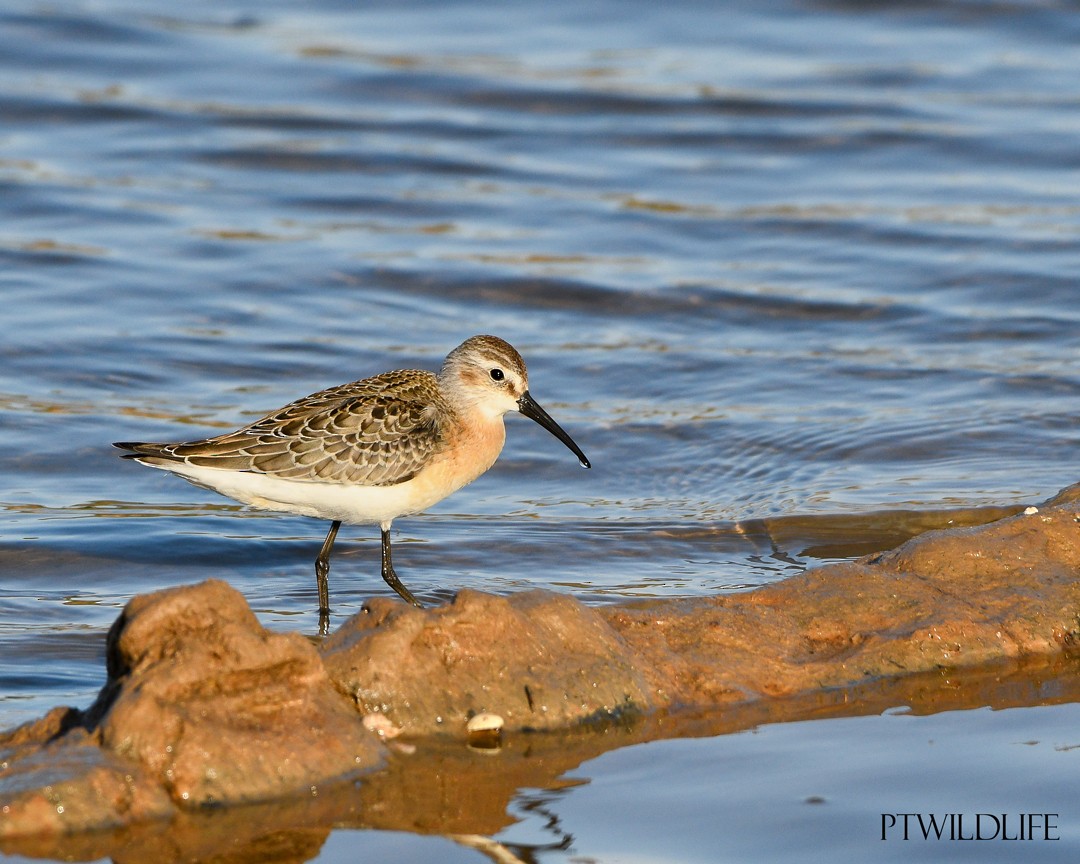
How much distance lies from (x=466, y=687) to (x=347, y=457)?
2494 mm

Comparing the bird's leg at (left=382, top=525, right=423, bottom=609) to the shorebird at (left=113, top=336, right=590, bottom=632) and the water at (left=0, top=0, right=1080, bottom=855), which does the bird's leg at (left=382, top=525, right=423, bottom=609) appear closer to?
the shorebird at (left=113, top=336, right=590, bottom=632)

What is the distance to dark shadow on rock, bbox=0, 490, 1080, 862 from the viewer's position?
444cm

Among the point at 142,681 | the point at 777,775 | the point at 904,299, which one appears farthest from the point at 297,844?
the point at 904,299

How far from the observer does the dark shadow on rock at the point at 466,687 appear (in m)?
4.44

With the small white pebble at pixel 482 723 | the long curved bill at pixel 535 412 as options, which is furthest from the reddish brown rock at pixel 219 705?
the long curved bill at pixel 535 412

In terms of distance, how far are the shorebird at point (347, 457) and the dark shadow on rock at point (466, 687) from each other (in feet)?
6.22

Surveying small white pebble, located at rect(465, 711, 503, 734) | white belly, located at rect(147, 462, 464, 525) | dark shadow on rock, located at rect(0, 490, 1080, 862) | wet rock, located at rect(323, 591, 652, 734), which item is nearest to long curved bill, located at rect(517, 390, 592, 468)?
white belly, located at rect(147, 462, 464, 525)

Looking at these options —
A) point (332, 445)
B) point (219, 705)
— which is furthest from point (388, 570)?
point (219, 705)

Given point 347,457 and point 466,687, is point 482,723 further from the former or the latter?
point 347,457

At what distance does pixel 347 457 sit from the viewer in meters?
7.44

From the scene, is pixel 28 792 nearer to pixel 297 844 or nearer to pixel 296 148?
pixel 297 844

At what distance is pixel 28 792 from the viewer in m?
4.27

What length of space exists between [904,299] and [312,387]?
4.84 metres

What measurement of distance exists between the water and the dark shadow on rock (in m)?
0.69
